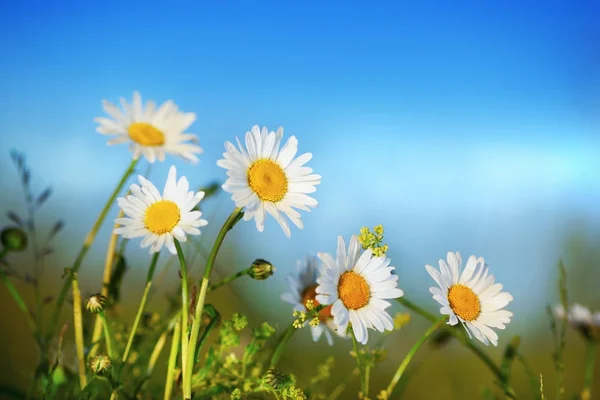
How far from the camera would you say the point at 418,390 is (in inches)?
61.8

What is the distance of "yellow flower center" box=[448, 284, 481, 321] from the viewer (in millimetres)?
609

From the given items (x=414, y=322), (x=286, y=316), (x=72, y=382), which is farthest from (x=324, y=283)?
(x=414, y=322)

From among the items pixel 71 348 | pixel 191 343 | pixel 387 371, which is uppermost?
pixel 191 343

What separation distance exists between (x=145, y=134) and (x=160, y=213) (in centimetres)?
15

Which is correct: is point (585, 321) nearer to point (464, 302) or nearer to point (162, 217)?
point (464, 302)

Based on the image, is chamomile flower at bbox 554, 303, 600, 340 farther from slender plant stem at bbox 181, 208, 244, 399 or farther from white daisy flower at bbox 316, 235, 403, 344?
slender plant stem at bbox 181, 208, 244, 399

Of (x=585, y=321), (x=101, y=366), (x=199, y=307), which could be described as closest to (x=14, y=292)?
(x=101, y=366)

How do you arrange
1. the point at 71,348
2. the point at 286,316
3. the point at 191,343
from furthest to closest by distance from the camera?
the point at 286,316 < the point at 71,348 < the point at 191,343

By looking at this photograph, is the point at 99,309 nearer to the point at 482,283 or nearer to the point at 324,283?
the point at 324,283

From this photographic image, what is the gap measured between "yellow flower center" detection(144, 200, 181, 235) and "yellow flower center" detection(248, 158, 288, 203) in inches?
3.3

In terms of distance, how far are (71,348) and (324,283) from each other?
0.57 meters

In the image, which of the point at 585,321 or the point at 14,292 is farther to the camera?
the point at 585,321

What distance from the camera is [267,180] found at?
60cm

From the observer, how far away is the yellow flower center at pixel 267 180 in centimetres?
58
